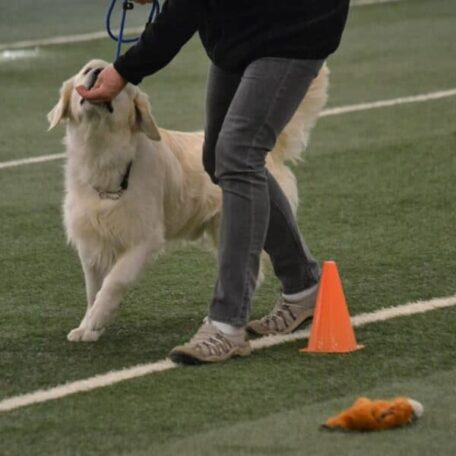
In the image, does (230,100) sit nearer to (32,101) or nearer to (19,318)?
(19,318)

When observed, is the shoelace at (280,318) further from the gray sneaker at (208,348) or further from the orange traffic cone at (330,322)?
the gray sneaker at (208,348)

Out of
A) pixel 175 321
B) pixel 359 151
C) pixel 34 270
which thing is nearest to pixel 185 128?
pixel 359 151

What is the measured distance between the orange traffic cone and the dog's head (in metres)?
0.91

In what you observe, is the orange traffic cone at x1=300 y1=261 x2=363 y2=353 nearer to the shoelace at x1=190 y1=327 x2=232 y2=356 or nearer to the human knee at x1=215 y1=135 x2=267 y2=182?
the shoelace at x1=190 y1=327 x2=232 y2=356

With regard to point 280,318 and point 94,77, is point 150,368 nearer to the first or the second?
point 280,318

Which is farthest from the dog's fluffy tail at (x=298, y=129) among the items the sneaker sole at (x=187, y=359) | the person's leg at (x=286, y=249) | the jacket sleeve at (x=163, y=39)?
the sneaker sole at (x=187, y=359)

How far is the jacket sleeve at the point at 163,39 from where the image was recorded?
19.0 feet

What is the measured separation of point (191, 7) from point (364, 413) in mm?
1629

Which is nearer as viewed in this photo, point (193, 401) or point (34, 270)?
point (193, 401)

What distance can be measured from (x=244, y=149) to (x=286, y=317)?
899 millimetres

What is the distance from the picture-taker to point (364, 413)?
5.02 metres

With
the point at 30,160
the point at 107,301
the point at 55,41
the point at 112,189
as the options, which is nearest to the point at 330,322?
the point at 107,301

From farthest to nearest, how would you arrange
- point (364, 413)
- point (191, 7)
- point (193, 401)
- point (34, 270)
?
point (34, 270), point (191, 7), point (193, 401), point (364, 413)

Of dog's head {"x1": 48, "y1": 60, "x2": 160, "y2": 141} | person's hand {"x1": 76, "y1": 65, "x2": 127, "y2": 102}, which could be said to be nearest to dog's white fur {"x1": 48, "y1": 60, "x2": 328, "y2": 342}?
dog's head {"x1": 48, "y1": 60, "x2": 160, "y2": 141}
